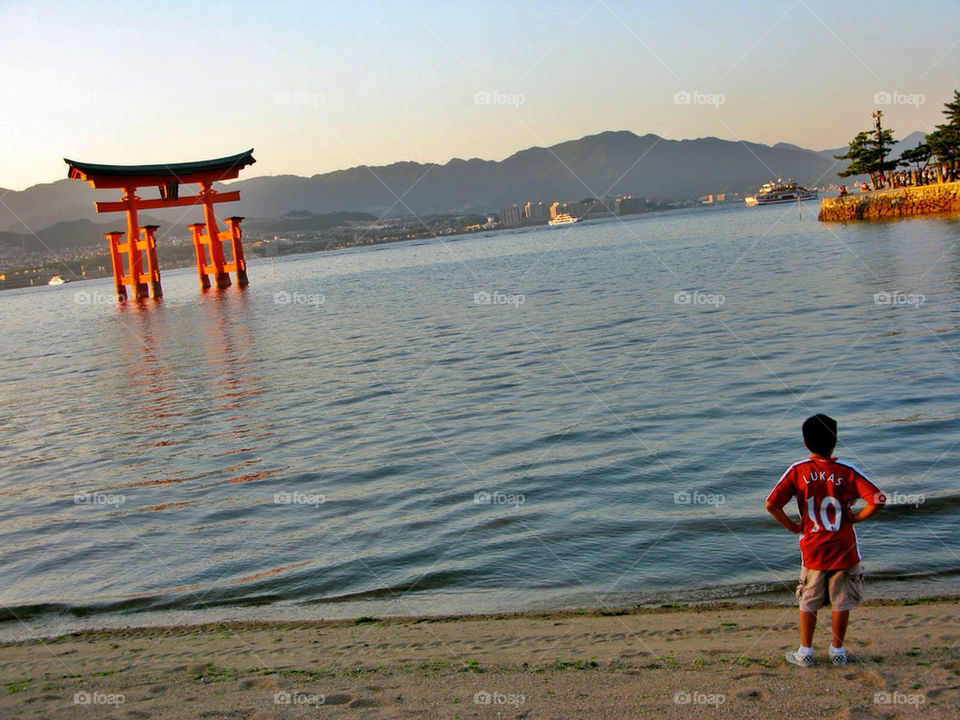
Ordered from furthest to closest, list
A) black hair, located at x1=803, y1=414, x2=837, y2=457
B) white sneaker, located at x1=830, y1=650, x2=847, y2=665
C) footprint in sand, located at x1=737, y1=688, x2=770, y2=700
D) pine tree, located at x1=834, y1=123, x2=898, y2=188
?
pine tree, located at x1=834, y1=123, x2=898, y2=188
white sneaker, located at x1=830, y1=650, x2=847, y2=665
black hair, located at x1=803, y1=414, x2=837, y2=457
footprint in sand, located at x1=737, y1=688, x2=770, y2=700

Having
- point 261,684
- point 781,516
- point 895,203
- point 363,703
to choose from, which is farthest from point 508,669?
point 895,203

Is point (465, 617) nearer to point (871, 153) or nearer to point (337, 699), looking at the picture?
point (337, 699)

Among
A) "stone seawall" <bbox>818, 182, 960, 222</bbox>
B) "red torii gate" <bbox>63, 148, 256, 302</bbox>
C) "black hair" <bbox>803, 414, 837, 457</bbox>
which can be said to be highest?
"red torii gate" <bbox>63, 148, 256, 302</bbox>

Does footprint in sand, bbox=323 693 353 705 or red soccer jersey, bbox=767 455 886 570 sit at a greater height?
red soccer jersey, bbox=767 455 886 570

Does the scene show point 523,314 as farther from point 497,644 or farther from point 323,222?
point 323,222

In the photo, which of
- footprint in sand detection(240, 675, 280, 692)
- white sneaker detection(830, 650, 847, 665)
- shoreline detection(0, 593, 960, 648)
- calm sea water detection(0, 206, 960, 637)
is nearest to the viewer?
white sneaker detection(830, 650, 847, 665)

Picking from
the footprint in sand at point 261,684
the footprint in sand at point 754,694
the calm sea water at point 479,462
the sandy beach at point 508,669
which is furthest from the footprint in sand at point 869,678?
the footprint in sand at point 261,684

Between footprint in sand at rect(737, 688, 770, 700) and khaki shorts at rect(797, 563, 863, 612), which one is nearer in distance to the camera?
footprint in sand at rect(737, 688, 770, 700)

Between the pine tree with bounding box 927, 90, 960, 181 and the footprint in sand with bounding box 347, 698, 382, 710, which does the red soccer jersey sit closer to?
the footprint in sand with bounding box 347, 698, 382, 710

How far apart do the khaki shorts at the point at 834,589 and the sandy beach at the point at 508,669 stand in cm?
32

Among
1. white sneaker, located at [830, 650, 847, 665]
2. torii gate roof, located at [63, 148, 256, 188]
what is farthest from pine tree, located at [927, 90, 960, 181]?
white sneaker, located at [830, 650, 847, 665]

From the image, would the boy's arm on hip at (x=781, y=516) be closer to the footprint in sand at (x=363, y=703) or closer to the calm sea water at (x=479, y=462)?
the calm sea water at (x=479, y=462)

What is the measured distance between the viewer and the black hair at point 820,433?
4.23 metres

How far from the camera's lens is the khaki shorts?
4.28m
